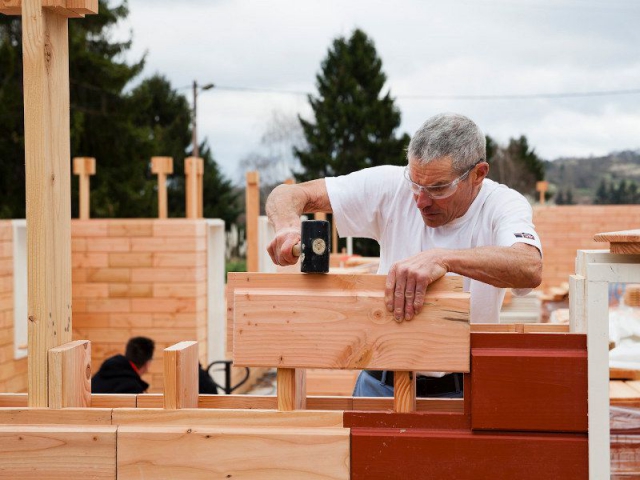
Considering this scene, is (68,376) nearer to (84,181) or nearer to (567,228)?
(84,181)

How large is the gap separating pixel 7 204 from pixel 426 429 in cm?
2259

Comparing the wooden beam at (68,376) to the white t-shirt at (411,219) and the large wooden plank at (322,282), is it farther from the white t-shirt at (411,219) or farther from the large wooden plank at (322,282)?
the white t-shirt at (411,219)

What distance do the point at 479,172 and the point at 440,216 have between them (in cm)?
20

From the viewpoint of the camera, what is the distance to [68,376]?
233 cm

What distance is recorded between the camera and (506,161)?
144 ft

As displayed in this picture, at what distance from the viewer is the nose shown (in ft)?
9.14

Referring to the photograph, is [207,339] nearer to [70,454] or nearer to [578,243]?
[70,454]

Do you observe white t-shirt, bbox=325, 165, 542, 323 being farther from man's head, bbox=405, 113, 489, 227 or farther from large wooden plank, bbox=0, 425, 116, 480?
large wooden plank, bbox=0, 425, 116, 480

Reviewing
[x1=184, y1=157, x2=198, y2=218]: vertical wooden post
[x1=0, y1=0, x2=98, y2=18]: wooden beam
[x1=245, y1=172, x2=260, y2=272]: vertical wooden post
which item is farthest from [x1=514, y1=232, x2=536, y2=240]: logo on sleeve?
[x1=245, y1=172, x2=260, y2=272]: vertical wooden post

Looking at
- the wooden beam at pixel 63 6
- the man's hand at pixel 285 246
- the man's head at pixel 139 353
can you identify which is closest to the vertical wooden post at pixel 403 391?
the man's hand at pixel 285 246

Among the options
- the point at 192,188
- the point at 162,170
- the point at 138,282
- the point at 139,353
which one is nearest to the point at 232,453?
the point at 139,353

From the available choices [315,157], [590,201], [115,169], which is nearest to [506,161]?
[590,201]

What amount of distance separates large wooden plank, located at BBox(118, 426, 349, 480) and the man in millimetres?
539

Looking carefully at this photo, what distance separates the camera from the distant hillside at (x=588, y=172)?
51594mm
